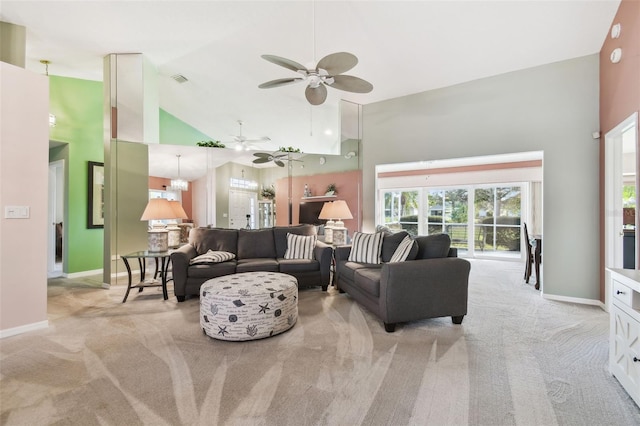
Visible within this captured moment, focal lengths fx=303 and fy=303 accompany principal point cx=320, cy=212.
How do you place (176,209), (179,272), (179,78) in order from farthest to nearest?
1. (179,78)
2. (176,209)
3. (179,272)

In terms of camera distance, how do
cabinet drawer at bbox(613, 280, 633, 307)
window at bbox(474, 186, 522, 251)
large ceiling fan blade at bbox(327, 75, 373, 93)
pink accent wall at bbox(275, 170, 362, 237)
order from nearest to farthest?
cabinet drawer at bbox(613, 280, 633, 307) < large ceiling fan blade at bbox(327, 75, 373, 93) < pink accent wall at bbox(275, 170, 362, 237) < window at bbox(474, 186, 522, 251)

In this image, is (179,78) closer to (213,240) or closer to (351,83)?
(213,240)

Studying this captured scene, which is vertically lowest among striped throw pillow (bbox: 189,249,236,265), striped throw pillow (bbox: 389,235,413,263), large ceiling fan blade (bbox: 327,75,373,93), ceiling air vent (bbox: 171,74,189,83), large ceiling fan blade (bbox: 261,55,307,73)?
striped throw pillow (bbox: 189,249,236,265)

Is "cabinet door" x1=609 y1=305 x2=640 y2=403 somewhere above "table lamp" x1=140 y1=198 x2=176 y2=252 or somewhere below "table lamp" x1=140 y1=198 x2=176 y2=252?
below

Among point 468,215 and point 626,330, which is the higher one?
point 468,215

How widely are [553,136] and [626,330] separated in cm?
308

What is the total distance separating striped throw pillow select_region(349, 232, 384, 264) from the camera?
→ 404 cm

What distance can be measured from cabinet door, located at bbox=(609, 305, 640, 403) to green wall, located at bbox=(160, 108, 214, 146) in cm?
799

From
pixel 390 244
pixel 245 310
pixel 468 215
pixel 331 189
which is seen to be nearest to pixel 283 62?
pixel 245 310

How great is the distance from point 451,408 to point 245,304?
172cm

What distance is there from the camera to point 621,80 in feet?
10.7

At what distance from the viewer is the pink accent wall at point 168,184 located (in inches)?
208

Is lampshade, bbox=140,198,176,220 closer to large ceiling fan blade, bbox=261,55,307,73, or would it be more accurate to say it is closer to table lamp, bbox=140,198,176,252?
table lamp, bbox=140,198,176,252

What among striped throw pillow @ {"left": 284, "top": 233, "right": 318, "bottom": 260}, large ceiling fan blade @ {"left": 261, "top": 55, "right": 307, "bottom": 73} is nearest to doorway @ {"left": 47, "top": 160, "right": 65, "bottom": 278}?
striped throw pillow @ {"left": 284, "top": 233, "right": 318, "bottom": 260}
